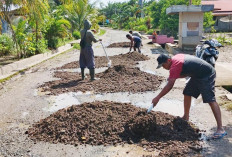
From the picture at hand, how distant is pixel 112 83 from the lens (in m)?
7.93

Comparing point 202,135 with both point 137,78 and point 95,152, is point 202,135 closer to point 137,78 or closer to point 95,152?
point 95,152

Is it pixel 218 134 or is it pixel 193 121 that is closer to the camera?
pixel 218 134

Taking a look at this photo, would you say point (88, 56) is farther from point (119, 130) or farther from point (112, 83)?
point (119, 130)

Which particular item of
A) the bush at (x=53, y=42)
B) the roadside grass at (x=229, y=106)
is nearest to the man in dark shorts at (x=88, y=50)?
the roadside grass at (x=229, y=106)

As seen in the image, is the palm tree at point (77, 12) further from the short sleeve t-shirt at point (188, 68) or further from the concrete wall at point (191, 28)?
the short sleeve t-shirt at point (188, 68)

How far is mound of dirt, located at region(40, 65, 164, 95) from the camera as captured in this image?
7.36m

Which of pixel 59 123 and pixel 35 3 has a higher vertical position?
pixel 35 3

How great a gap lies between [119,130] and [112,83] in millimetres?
3635

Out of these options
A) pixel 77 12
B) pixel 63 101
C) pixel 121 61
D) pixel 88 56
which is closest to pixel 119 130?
pixel 63 101

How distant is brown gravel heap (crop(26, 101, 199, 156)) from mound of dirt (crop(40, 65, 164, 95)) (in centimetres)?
240

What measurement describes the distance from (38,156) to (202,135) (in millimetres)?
2581

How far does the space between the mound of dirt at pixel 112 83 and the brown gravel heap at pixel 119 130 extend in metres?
2.40

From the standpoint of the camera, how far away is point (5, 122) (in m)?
5.29

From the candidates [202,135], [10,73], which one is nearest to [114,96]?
[202,135]
